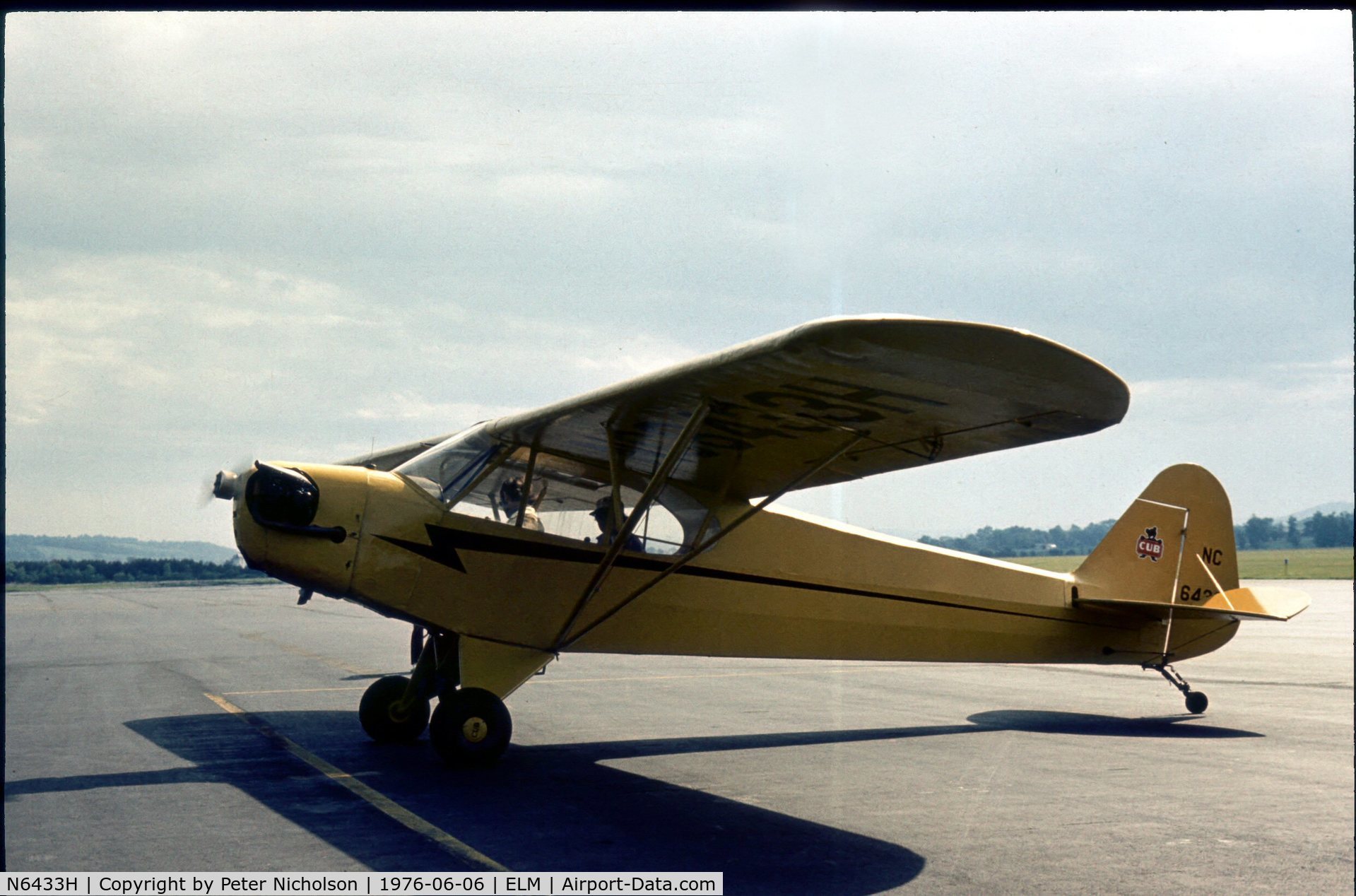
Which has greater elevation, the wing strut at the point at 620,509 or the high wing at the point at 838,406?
the high wing at the point at 838,406

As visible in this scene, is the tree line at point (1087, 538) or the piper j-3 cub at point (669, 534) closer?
the piper j-3 cub at point (669, 534)

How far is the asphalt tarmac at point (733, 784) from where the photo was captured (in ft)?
16.9

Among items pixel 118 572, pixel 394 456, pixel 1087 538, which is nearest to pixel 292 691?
pixel 394 456

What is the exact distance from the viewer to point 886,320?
477cm

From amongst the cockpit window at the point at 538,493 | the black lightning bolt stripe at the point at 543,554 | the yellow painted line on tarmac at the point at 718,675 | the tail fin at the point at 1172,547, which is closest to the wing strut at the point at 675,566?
the black lightning bolt stripe at the point at 543,554

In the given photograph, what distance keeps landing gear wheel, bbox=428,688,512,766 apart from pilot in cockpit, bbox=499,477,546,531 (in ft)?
4.35

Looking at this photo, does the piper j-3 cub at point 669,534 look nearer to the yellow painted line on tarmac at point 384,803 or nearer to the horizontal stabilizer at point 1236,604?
the horizontal stabilizer at point 1236,604

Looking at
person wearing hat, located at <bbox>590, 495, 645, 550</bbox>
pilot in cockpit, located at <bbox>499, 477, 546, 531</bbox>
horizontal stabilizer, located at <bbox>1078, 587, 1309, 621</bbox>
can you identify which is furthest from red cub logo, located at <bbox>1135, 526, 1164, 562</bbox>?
pilot in cockpit, located at <bbox>499, 477, 546, 531</bbox>

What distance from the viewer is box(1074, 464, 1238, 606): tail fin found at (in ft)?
35.7

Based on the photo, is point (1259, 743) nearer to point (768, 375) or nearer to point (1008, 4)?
point (768, 375)

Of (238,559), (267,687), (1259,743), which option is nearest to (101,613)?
(267,687)

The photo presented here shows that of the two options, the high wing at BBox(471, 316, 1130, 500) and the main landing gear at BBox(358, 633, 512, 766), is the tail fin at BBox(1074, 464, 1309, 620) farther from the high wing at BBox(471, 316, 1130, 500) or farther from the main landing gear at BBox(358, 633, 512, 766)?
the main landing gear at BBox(358, 633, 512, 766)

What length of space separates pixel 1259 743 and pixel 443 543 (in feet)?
22.8
